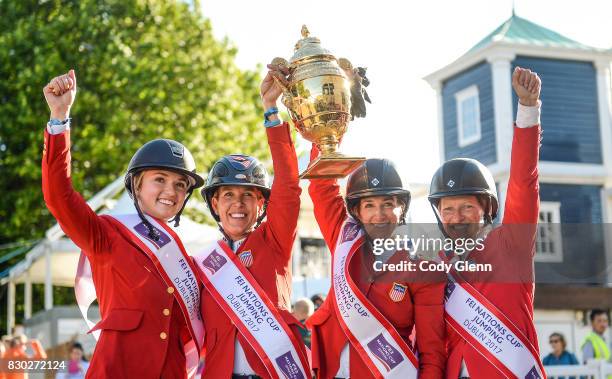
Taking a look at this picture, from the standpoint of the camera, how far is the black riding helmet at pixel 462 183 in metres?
6.12

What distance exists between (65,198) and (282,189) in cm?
134

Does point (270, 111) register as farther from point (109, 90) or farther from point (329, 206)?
point (109, 90)

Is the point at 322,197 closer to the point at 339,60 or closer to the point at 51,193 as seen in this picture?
the point at 339,60

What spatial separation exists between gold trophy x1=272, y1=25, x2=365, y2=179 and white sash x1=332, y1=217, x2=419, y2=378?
65cm

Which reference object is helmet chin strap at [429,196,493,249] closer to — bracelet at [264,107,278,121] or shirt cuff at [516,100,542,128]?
shirt cuff at [516,100,542,128]

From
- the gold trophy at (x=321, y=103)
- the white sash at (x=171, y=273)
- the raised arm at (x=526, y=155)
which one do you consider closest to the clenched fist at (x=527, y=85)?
the raised arm at (x=526, y=155)

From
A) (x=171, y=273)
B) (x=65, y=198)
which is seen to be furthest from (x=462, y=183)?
(x=65, y=198)

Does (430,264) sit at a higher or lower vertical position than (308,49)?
lower

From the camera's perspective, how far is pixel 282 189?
19.9 feet

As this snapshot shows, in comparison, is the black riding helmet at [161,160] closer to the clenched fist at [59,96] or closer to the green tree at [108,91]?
the clenched fist at [59,96]

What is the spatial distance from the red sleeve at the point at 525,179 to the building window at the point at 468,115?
2175cm

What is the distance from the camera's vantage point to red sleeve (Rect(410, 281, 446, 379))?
5.73m

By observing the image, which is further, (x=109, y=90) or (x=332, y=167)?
(x=109, y=90)

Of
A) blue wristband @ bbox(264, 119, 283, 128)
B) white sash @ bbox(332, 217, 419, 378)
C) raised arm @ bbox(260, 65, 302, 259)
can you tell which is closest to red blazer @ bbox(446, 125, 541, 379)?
white sash @ bbox(332, 217, 419, 378)
